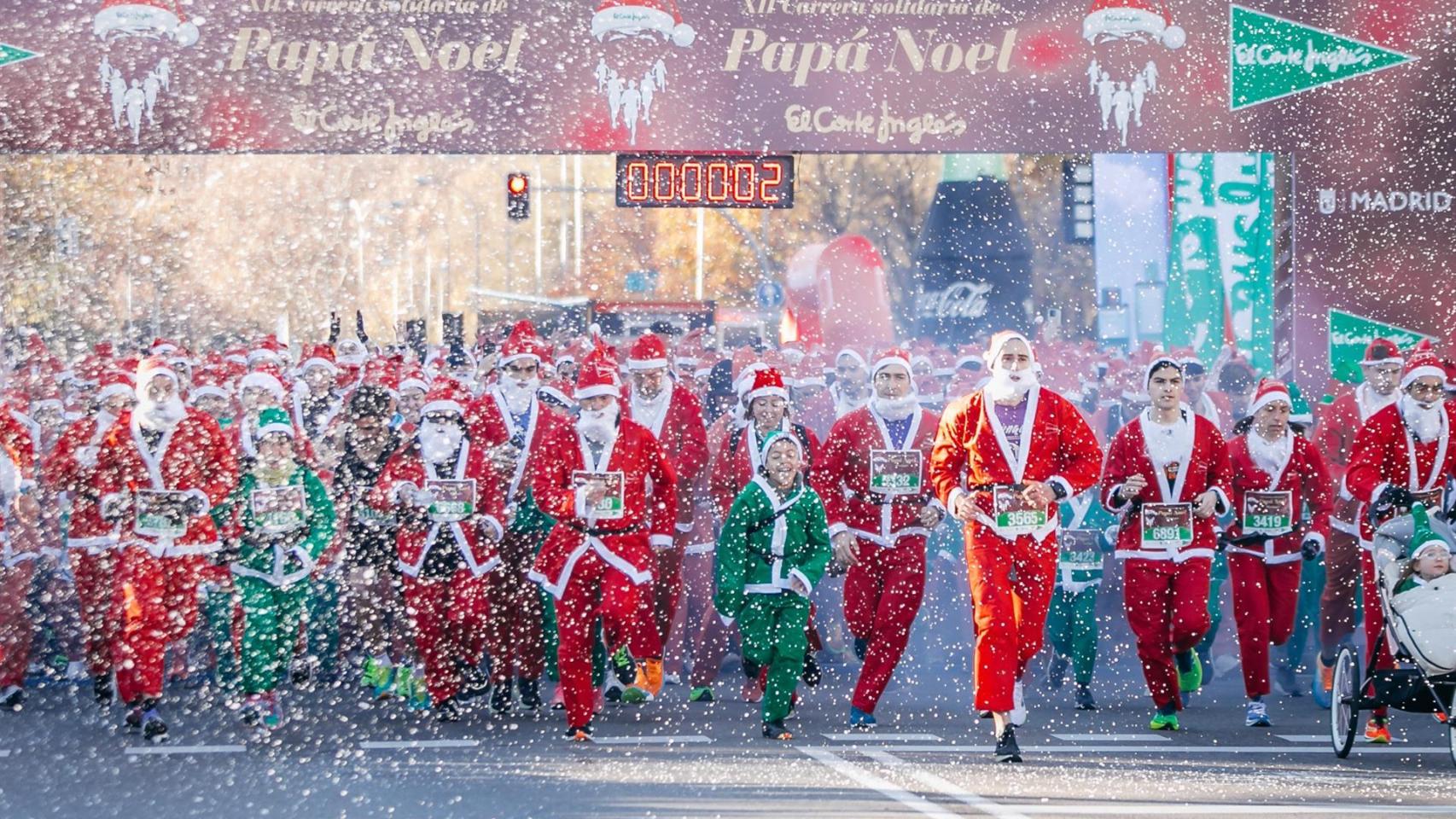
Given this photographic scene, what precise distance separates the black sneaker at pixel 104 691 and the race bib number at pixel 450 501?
2.21 meters

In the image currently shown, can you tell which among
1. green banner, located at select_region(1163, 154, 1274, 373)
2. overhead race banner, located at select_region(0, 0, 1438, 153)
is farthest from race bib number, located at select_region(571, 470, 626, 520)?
green banner, located at select_region(1163, 154, 1274, 373)

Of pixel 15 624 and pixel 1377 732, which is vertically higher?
pixel 15 624

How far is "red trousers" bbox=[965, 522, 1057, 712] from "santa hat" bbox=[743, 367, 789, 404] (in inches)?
89.3

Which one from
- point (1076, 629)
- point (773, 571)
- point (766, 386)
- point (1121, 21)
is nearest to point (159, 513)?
point (773, 571)

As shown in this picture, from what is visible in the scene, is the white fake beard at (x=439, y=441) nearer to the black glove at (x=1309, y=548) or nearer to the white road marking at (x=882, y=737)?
the white road marking at (x=882, y=737)

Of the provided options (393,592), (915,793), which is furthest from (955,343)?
(915,793)

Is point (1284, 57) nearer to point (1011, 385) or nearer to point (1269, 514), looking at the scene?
point (1269, 514)

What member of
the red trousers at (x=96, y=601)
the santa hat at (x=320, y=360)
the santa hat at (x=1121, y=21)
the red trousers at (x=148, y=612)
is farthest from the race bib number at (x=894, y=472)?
the santa hat at (x=320, y=360)

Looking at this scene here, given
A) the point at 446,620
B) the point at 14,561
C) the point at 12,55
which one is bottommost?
the point at 446,620

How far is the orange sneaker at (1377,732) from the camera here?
38.6ft

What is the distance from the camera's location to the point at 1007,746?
10938 mm

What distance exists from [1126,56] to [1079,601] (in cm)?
537

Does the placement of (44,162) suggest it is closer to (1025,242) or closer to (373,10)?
(1025,242)

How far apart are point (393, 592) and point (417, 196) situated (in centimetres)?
6209
